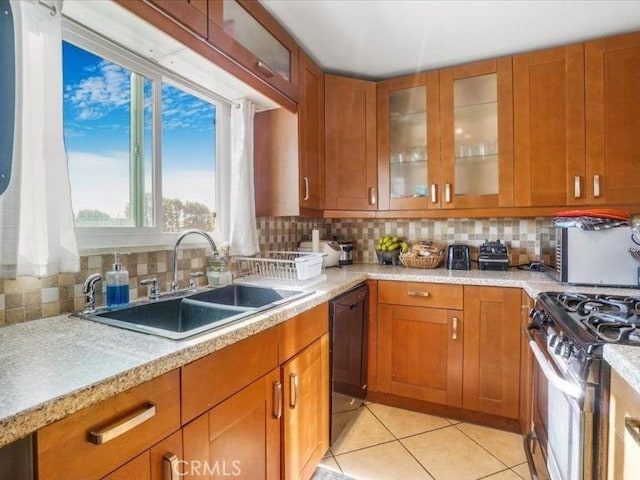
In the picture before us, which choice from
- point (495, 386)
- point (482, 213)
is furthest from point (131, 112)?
point (495, 386)

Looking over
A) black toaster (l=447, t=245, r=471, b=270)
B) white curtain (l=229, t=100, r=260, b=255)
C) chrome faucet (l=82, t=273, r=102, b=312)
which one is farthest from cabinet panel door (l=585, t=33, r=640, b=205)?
chrome faucet (l=82, t=273, r=102, b=312)

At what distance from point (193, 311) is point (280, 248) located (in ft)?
3.43

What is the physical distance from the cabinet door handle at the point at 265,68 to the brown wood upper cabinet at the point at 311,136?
37cm

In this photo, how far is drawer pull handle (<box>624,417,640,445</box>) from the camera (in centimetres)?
75

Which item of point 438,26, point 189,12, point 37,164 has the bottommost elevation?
point 37,164

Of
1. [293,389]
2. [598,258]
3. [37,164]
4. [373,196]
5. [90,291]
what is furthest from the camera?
[373,196]

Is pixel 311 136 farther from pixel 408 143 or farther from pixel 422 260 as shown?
pixel 422 260

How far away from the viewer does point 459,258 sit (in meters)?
2.32

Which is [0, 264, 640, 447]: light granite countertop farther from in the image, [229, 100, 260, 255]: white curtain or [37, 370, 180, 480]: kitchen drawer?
[229, 100, 260, 255]: white curtain

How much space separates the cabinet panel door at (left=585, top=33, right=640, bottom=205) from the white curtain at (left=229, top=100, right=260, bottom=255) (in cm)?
193

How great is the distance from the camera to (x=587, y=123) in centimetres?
195

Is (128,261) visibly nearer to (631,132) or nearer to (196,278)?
(196,278)

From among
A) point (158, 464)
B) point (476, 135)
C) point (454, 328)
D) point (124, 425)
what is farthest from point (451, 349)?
point (124, 425)

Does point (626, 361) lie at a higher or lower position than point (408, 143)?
lower
